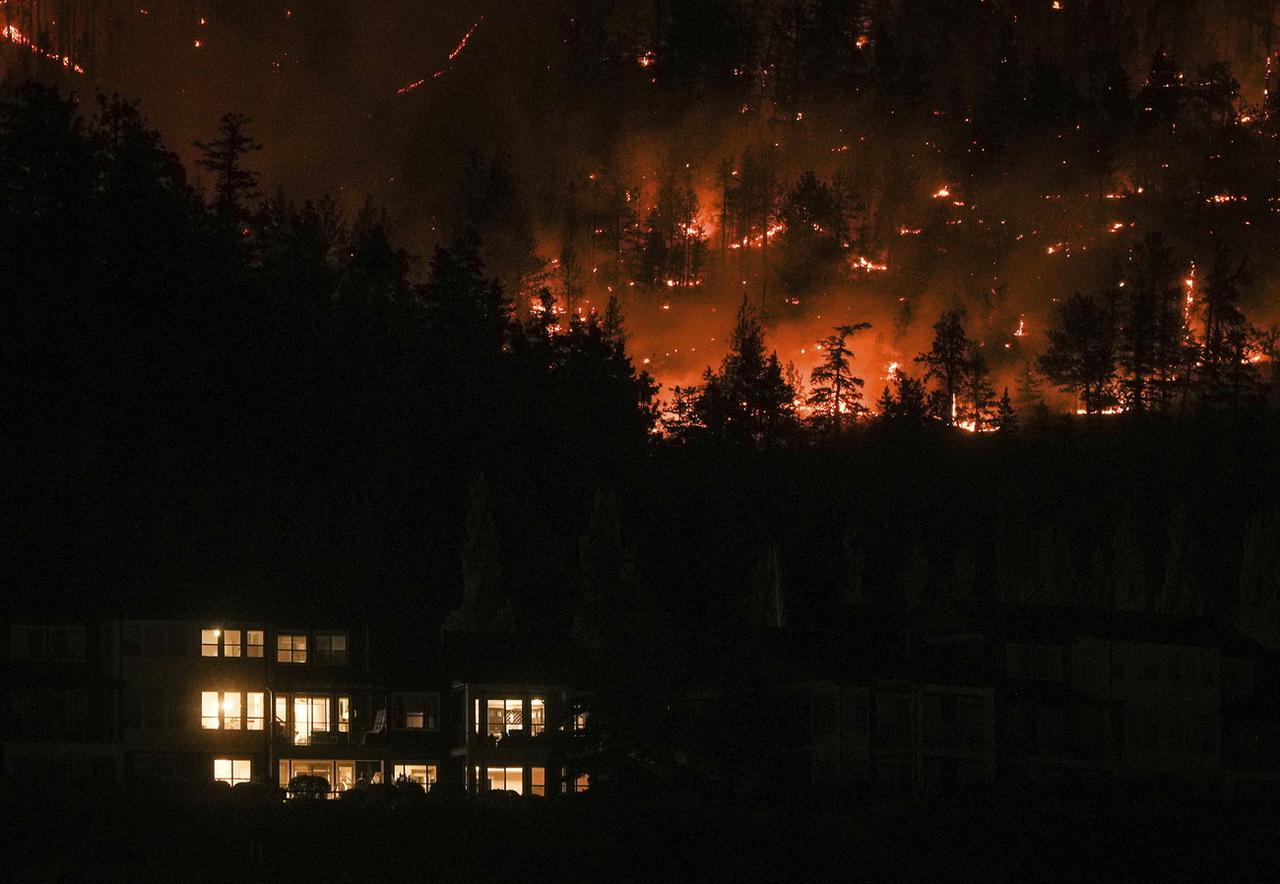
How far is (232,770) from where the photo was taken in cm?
5956

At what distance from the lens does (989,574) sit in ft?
345

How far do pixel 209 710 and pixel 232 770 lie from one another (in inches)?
80.4

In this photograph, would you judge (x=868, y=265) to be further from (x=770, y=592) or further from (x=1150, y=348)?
(x=770, y=592)

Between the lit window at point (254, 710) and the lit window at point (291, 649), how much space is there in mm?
1357

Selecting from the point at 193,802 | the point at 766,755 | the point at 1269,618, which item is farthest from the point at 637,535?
the point at 193,802

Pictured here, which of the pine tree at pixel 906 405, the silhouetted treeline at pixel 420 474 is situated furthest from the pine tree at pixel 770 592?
the pine tree at pixel 906 405

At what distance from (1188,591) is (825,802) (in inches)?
1710

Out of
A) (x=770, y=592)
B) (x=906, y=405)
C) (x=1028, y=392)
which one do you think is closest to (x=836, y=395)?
(x=906, y=405)

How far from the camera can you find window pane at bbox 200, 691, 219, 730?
59594 millimetres

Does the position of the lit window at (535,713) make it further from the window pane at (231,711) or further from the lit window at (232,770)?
the window pane at (231,711)

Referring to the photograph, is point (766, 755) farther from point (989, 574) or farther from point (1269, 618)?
point (989, 574)

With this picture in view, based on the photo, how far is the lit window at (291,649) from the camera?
60.7 meters

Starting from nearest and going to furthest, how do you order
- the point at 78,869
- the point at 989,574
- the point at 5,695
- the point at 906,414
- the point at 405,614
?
the point at 78,869
the point at 5,695
the point at 405,614
the point at 989,574
the point at 906,414

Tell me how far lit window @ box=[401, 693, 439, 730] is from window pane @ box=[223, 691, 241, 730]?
206 inches
